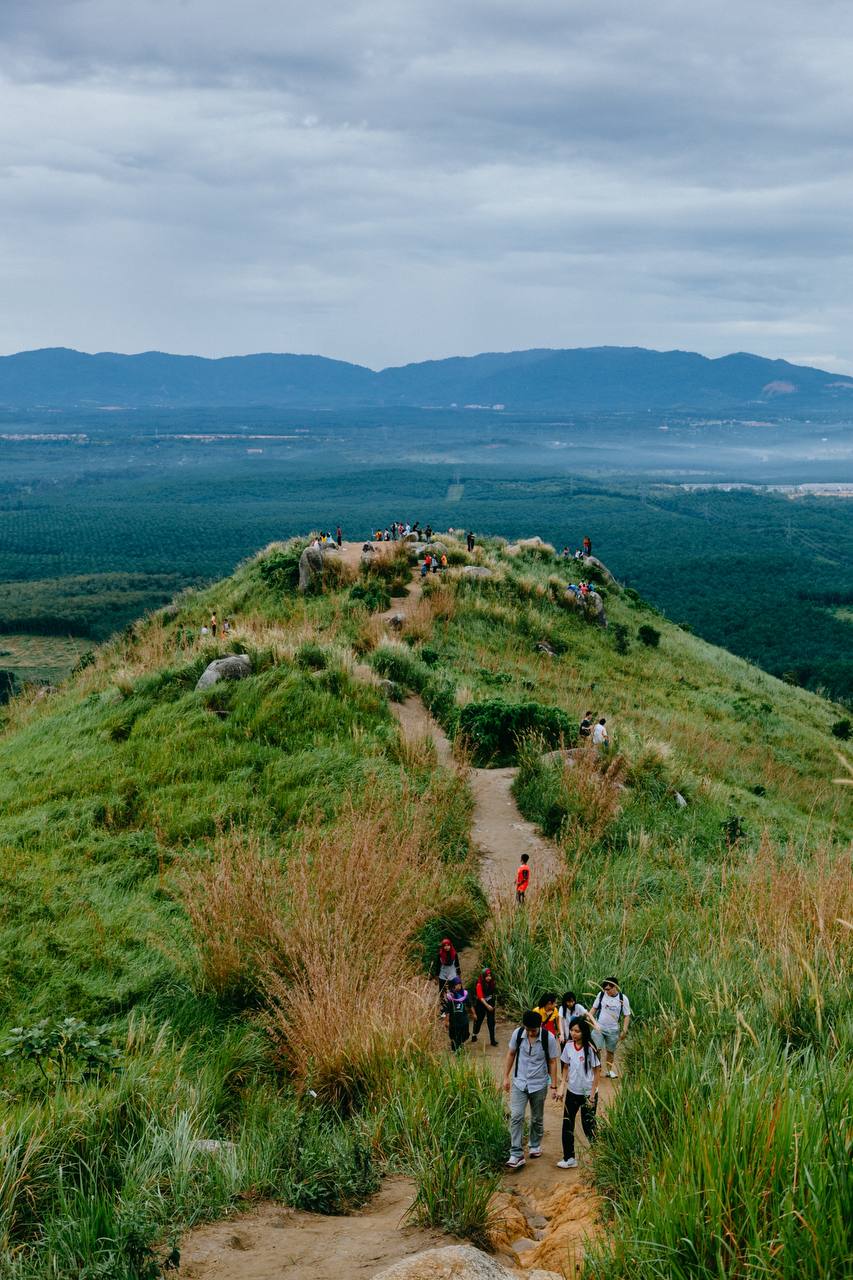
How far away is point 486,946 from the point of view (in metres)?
8.17

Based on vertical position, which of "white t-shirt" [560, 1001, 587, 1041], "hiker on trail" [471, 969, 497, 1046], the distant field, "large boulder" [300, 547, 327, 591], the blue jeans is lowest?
the distant field

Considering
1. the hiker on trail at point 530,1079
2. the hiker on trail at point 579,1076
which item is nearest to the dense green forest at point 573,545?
the hiker on trail at point 579,1076

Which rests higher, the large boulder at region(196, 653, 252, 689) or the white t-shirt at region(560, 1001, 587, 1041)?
the large boulder at region(196, 653, 252, 689)

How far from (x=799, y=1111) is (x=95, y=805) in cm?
960

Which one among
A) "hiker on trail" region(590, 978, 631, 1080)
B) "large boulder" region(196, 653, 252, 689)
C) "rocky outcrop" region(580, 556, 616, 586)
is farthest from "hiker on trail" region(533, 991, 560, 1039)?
"rocky outcrop" region(580, 556, 616, 586)

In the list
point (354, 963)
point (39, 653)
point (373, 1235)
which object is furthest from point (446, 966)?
point (39, 653)

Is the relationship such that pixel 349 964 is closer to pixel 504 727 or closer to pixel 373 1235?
pixel 373 1235

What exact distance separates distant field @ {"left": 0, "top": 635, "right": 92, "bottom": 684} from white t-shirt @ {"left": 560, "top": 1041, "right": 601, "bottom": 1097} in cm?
5223

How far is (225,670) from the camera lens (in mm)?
14750

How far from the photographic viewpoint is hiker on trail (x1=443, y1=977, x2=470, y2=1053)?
689cm

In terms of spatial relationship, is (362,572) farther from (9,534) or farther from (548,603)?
(9,534)

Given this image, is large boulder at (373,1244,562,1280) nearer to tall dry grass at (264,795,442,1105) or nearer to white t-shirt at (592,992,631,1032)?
tall dry grass at (264,795,442,1105)

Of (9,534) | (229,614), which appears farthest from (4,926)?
(9,534)

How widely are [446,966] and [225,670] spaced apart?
27.2 ft
